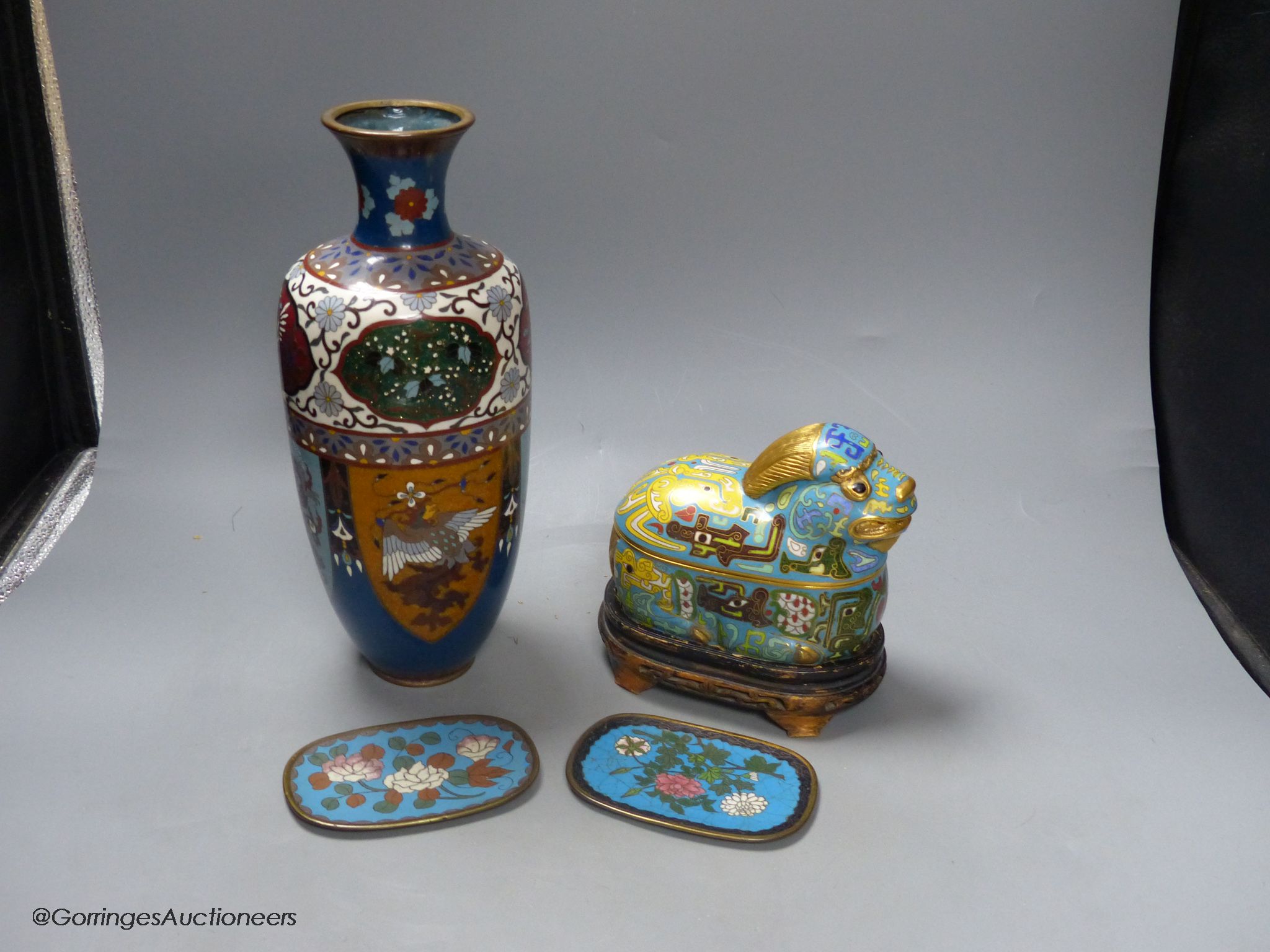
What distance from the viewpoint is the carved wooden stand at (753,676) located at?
205 centimetres

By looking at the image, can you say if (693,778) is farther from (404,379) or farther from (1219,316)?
(1219,316)

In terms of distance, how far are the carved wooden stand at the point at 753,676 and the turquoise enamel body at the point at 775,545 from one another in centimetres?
2

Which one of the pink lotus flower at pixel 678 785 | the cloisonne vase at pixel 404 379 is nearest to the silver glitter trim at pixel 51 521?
the cloisonne vase at pixel 404 379

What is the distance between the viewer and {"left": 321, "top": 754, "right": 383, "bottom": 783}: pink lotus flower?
1.96m

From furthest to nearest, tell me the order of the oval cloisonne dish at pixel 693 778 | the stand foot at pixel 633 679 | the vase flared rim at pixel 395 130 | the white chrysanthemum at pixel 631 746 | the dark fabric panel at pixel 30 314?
the dark fabric panel at pixel 30 314
the stand foot at pixel 633 679
the white chrysanthemum at pixel 631 746
the oval cloisonne dish at pixel 693 778
the vase flared rim at pixel 395 130

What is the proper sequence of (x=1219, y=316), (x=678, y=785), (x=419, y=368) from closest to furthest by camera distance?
1. (x=419, y=368)
2. (x=678, y=785)
3. (x=1219, y=316)

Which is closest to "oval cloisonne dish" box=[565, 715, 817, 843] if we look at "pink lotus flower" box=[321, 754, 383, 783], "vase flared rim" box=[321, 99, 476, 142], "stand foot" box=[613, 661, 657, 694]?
"stand foot" box=[613, 661, 657, 694]

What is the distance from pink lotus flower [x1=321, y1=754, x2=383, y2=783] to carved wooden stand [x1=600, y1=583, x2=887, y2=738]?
0.48 meters

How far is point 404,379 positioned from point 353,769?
660 mm

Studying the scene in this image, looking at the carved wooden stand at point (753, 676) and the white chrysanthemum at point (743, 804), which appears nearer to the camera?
the white chrysanthemum at point (743, 804)

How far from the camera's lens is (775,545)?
198 cm

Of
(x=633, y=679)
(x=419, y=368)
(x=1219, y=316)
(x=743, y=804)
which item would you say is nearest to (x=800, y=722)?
(x=743, y=804)

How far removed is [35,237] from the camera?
272 centimetres

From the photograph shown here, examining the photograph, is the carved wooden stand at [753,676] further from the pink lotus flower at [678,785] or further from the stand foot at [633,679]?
the pink lotus flower at [678,785]
